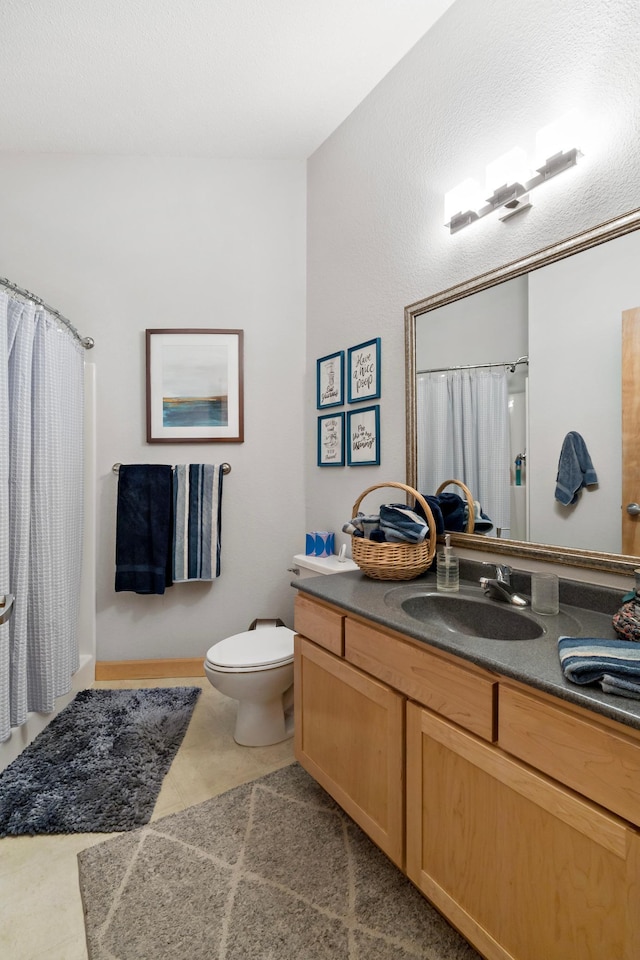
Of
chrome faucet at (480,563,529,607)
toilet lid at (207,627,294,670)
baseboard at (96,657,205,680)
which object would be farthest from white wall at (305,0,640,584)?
baseboard at (96,657,205,680)

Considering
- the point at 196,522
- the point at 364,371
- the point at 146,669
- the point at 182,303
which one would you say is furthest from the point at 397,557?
the point at 182,303

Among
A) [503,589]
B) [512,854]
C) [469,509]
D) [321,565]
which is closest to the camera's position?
[512,854]

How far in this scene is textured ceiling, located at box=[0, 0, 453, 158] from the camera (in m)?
1.74

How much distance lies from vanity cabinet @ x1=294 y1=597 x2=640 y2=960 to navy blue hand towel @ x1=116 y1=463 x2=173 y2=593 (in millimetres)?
1376

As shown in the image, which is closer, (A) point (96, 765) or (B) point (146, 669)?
(A) point (96, 765)

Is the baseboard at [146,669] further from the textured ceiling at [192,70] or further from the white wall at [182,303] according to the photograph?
the textured ceiling at [192,70]

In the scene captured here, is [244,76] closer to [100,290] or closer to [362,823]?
[100,290]

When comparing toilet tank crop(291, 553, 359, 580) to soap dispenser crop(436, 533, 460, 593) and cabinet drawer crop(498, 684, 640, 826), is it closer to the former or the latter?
soap dispenser crop(436, 533, 460, 593)

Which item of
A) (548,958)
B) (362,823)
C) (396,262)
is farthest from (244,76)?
(548,958)

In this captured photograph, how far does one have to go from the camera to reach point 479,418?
5.33ft

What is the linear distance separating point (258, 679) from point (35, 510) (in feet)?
3.58

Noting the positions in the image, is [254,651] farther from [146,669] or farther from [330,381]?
[330,381]

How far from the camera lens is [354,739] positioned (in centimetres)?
137

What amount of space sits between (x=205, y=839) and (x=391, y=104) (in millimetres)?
2824
